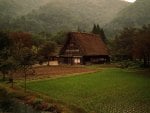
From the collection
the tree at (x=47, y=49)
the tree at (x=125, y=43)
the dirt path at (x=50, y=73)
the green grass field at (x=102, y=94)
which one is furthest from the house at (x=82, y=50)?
the green grass field at (x=102, y=94)

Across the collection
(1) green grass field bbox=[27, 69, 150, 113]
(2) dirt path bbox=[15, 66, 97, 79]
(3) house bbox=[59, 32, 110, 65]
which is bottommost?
(1) green grass field bbox=[27, 69, 150, 113]

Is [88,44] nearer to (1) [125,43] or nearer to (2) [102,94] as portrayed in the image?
(1) [125,43]

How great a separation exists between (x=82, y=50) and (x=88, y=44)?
300 cm

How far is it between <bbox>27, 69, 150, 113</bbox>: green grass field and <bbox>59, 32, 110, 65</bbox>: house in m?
29.7

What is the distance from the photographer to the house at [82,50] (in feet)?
222

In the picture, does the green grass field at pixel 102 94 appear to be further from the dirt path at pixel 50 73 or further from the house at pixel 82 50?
the house at pixel 82 50

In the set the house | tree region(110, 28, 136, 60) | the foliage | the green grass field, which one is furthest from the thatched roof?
the green grass field

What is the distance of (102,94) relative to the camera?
96.1 ft

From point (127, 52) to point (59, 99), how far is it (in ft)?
150

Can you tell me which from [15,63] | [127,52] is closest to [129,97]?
[15,63]

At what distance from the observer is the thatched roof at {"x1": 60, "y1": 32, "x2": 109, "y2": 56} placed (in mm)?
67500

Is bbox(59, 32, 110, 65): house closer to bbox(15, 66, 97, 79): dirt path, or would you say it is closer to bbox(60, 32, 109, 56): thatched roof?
bbox(60, 32, 109, 56): thatched roof

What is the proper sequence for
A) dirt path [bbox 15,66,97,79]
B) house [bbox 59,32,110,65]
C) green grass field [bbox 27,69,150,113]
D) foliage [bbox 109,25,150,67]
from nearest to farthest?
green grass field [bbox 27,69,150,113] < dirt path [bbox 15,66,97,79] < foliage [bbox 109,25,150,67] < house [bbox 59,32,110,65]

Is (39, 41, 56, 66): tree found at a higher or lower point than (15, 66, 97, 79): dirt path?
higher
